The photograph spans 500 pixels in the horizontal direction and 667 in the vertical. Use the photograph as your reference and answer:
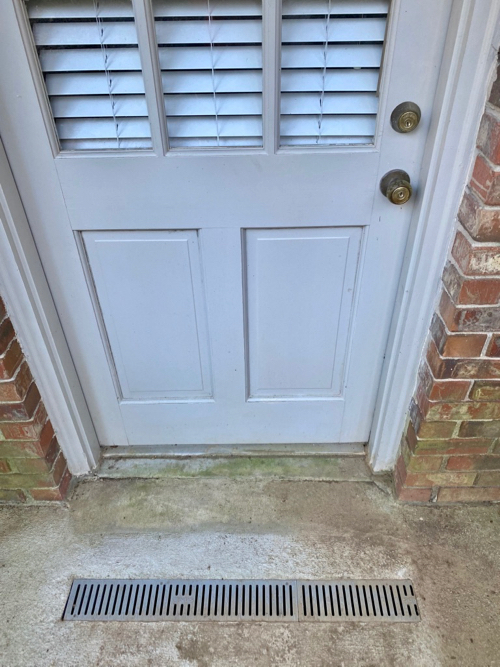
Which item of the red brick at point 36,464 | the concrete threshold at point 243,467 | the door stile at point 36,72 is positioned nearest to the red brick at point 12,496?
the red brick at point 36,464

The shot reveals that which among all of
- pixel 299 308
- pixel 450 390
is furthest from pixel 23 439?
pixel 450 390

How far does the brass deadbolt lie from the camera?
1141mm

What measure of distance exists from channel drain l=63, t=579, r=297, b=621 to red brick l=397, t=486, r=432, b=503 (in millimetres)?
464

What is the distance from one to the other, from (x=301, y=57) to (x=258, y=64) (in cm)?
10

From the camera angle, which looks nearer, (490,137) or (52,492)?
(490,137)

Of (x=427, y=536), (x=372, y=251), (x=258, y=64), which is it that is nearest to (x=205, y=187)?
(x=258, y=64)

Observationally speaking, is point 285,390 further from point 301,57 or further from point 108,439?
point 301,57

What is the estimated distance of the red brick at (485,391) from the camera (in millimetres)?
1361

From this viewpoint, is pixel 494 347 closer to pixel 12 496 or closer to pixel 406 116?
pixel 406 116

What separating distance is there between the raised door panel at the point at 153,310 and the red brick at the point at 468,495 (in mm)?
851

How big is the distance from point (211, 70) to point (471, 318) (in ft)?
2.83

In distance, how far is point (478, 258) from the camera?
1.15 metres

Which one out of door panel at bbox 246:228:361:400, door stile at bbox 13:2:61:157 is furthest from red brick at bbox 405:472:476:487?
door stile at bbox 13:2:61:157

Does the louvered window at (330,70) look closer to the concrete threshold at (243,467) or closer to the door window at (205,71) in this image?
the door window at (205,71)
